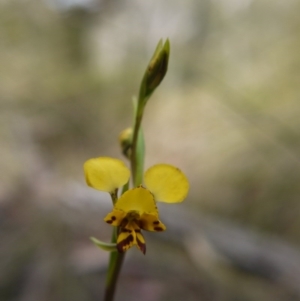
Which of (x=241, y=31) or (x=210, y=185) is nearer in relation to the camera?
(x=210, y=185)

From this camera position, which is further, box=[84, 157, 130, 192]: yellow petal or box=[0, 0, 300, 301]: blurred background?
box=[0, 0, 300, 301]: blurred background

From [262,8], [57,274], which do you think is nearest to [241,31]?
[262,8]

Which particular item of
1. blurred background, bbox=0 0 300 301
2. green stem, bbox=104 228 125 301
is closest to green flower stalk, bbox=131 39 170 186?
green stem, bbox=104 228 125 301

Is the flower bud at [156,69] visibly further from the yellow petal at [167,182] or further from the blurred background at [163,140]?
the blurred background at [163,140]

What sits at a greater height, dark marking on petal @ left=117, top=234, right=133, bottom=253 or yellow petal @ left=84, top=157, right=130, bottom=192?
yellow petal @ left=84, top=157, right=130, bottom=192

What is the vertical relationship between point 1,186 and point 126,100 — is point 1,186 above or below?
below

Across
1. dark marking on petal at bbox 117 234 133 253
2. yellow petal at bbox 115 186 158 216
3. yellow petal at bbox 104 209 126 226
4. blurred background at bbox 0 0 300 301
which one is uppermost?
blurred background at bbox 0 0 300 301

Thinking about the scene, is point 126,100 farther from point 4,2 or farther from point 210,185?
point 4,2

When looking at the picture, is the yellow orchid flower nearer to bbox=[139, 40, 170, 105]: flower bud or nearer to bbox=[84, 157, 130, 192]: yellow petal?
bbox=[84, 157, 130, 192]: yellow petal
